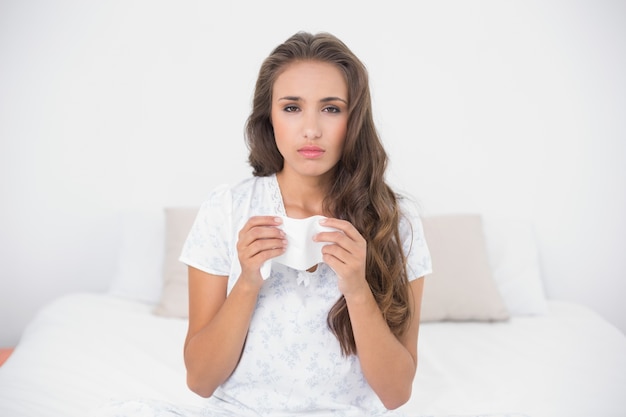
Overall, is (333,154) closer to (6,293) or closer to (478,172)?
(478,172)

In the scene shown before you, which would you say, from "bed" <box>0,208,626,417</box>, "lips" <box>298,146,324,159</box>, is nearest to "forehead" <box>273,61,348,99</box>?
"lips" <box>298,146,324,159</box>

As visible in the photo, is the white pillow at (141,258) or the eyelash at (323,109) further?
the white pillow at (141,258)

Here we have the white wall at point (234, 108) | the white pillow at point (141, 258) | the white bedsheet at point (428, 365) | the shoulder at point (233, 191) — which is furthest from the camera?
the white wall at point (234, 108)

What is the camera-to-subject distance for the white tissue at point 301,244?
4.52 ft

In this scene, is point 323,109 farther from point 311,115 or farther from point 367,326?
point 367,326

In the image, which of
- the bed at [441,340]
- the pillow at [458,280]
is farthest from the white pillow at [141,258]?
the pillow at [458,280]

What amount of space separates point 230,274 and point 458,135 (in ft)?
6.03

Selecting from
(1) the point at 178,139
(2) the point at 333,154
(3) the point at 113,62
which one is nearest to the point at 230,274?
(2) the point at 333,154

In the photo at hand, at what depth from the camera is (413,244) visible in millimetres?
1649

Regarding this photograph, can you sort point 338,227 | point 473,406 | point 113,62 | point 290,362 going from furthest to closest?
point 113,62
point 473,406
point 290,362
point 338,227

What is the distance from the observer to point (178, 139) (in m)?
3.02

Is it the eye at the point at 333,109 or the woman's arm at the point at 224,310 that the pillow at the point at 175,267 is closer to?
the woman's arm at the point at 224,310

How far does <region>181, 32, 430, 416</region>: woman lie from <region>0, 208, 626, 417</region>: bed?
1.10ft

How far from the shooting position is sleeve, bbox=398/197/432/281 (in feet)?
5.34
